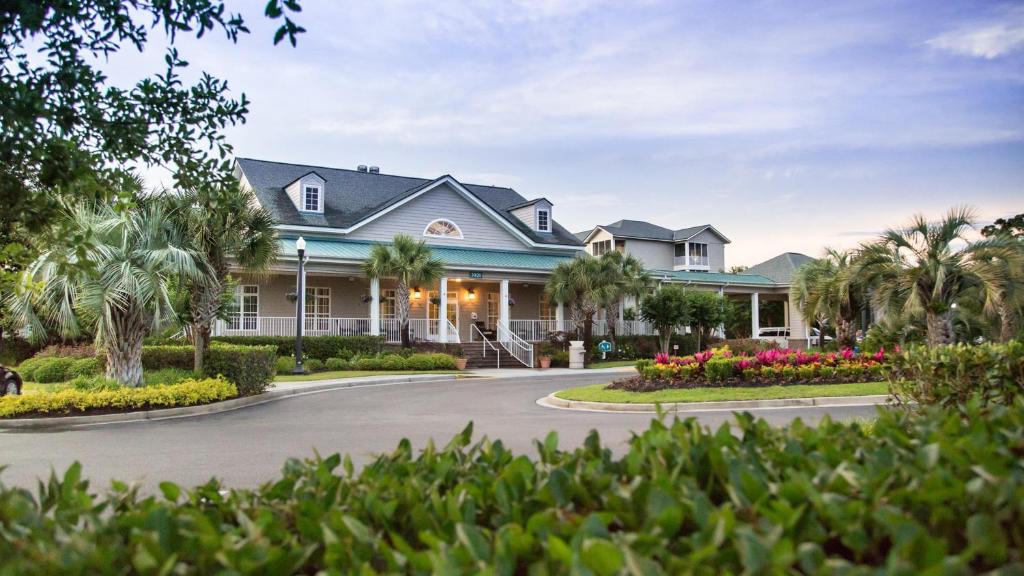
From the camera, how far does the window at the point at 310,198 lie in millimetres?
32125

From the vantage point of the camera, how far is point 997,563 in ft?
5.87

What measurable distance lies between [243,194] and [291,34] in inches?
594

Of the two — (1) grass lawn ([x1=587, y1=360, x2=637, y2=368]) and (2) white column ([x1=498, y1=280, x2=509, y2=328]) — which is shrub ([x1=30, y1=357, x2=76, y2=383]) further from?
(1) grass lawn ([x1=587, y1=360, x2=637, y2=368])

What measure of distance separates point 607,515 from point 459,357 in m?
27.3

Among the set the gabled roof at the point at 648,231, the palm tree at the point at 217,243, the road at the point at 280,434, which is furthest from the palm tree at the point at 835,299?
the gabled roof at the point at 648,231

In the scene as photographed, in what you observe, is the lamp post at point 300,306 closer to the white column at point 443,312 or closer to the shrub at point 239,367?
the shrub at point 239,367

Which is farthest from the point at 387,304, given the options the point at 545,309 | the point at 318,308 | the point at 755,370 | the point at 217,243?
the point at 755,370

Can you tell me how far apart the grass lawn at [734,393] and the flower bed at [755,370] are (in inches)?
19.9

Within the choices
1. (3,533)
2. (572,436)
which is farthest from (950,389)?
(3,533)

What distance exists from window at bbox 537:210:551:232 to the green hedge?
2919 cm

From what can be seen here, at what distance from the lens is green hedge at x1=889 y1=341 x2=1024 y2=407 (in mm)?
7492

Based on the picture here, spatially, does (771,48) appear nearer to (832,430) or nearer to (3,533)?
(832,430)

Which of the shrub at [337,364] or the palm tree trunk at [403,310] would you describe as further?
the palm tree trunk at [403,310]

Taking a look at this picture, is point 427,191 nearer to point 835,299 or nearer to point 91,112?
point 835,299
